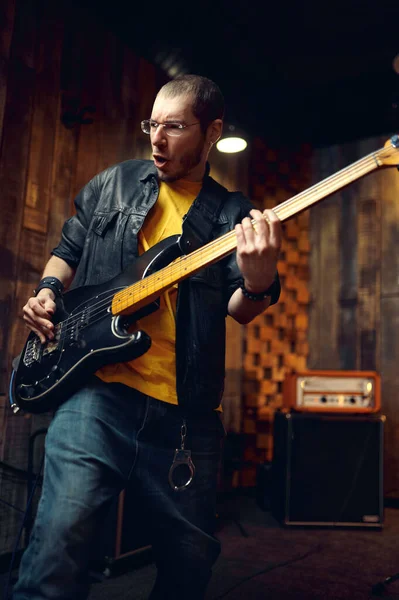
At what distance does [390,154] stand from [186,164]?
51 centimetres

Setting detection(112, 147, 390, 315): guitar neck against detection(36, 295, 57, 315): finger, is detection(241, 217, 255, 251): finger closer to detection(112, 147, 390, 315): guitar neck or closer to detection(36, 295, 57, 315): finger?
detection(112, 147, 390, 315): guitar neck

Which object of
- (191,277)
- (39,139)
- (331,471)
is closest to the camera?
(191,277)

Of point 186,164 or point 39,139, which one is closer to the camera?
point 186,164

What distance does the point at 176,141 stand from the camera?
1397 millimetres

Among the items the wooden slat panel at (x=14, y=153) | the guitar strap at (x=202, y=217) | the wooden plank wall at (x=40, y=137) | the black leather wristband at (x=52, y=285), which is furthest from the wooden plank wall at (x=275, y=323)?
the black leather wristband at (x=52, y=285)

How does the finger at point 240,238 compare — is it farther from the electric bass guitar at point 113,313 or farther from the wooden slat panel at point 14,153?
the wooden slat panel at point 14,153

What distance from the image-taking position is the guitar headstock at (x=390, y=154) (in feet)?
4.00

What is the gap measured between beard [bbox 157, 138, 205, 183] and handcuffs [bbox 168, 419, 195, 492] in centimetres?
64

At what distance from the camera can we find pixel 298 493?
10.9 feet

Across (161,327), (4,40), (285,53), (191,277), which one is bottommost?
(161,327)

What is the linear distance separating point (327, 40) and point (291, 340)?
2.26 metres

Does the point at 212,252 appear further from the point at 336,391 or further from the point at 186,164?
the point at 336,391

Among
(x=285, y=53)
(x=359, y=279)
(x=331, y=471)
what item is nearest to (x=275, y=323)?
(x=359, y=279)

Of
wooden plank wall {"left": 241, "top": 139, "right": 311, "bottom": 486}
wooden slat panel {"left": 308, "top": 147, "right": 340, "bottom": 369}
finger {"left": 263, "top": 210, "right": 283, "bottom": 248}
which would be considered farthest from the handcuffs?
wooden slat panel {"left": 308, "top": 147, "right": 340, "bottom": 369}
